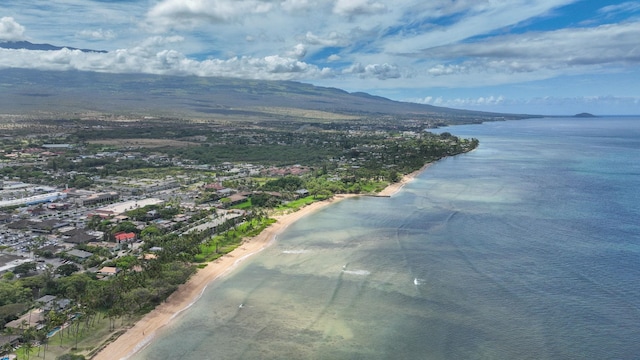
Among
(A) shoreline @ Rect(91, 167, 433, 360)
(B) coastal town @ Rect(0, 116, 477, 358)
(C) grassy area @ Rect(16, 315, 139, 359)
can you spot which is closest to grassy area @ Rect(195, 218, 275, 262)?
(B) coastal town @ Rect(0, 116, 477, 358)

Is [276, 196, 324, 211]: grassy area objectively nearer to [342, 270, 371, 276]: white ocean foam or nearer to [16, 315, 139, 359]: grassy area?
[342, 270, 371, 276]: white ocean foam

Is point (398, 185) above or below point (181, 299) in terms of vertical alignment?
above

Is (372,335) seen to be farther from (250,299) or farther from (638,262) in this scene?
(638,262)

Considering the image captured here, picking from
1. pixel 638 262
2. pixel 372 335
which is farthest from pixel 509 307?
pixel 638 262

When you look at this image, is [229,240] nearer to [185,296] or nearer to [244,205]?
[185,296]

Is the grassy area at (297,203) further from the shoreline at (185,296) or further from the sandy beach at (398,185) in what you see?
the sandy beach at (398,185)

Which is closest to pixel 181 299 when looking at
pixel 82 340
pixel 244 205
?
pixel 82 340

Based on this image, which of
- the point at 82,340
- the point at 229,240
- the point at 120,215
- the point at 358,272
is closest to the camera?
the point at 82,340

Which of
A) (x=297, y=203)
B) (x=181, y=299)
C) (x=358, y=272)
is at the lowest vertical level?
(x=181, y=299)
